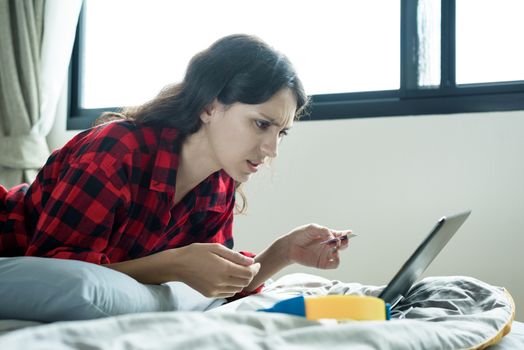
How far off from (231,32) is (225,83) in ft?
4.54

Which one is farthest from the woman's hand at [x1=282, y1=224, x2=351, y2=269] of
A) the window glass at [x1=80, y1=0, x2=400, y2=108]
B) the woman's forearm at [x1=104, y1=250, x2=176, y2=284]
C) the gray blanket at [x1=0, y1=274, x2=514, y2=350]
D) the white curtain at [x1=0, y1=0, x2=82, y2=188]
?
the white curtain at [x1=0, y1=0, x2=82, y2=188]

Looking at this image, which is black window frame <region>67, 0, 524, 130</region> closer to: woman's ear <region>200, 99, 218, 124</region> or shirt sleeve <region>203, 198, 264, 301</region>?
shirt sleeve <region>203, 198, 264, 301</region>

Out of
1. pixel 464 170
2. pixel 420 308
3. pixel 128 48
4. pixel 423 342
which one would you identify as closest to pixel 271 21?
pixel 128 48

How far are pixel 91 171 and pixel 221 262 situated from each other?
1.03 ft

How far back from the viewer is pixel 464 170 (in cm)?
231

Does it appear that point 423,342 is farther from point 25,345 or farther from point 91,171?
point 91,171

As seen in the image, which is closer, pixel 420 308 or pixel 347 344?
pixel 347 344

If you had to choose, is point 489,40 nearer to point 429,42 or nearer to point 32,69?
point 429,42

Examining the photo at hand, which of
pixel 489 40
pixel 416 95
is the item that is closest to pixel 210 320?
pixel 416 95

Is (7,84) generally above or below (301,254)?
above

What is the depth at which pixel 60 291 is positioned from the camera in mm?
940

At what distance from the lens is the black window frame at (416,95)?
232 centimetres

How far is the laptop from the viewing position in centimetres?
114

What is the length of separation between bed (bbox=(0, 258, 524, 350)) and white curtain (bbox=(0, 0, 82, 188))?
1.66 m
